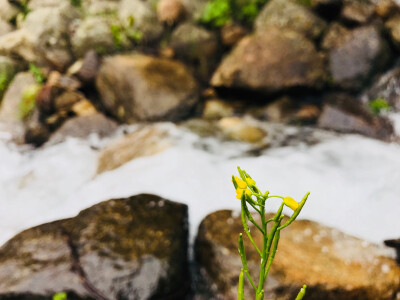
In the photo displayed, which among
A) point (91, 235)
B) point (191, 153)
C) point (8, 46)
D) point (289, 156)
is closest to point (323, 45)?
point (289, 156)

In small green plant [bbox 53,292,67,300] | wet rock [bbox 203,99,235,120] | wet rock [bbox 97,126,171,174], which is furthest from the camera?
wet rock [bbox 203,99,235,120]

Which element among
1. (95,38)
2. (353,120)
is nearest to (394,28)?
(353,120)

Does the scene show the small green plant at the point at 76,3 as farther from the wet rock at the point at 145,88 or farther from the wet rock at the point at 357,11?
the wet rock at the point at 357,11

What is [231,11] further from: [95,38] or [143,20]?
[95,38]

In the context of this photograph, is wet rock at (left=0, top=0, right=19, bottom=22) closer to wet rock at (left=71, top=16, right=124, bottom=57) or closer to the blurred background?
the blurred background

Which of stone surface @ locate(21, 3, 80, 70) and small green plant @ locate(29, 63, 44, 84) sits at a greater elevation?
stone surface @ locate(21, 3, 80, 70)

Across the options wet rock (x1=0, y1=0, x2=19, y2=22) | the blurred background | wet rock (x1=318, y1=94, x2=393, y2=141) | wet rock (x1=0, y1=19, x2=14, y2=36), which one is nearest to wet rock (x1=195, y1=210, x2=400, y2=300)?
the blurred background
